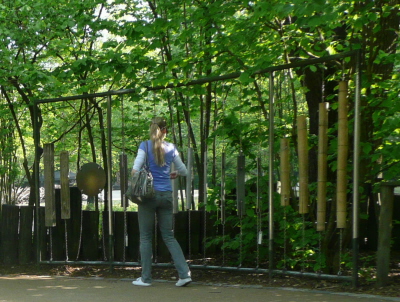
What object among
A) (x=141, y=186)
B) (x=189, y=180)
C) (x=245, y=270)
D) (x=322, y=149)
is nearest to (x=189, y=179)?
(x=189, y=180)

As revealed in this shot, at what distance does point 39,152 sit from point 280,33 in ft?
12.6

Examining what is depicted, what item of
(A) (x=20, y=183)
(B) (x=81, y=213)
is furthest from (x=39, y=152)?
(A) (x=20, y=183)

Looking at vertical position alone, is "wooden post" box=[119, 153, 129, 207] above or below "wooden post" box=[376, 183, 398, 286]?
above

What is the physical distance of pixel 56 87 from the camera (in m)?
11.3

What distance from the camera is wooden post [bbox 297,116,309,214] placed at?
755 centimetres

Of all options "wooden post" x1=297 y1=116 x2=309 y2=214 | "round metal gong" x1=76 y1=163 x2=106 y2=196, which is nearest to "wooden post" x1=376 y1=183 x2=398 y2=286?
"wooden post" x1=297 y1=116 x2=309 y2=214

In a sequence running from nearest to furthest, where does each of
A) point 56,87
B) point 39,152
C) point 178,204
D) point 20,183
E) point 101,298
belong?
point 101,298 → point 178,204 → point 39,152 → point 56,87 → point 20,183

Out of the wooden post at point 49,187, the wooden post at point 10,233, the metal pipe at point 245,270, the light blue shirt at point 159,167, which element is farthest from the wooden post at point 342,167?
the wooden post at point 10,233

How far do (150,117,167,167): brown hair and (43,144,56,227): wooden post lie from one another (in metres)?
2.34

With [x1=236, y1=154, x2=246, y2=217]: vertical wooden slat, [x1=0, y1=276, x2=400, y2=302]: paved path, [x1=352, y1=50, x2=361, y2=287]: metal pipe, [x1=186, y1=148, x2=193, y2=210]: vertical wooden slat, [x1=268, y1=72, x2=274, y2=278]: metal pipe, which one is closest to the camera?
[x1=0, y1=276, x2=400, y2=302]: paved path

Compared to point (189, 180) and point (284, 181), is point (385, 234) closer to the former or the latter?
point (284, 181)

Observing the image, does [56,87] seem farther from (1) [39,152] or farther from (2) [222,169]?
(2) [222,169]

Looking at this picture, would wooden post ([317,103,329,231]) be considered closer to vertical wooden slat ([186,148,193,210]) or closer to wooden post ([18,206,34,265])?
vertical wooden slat ([186,148,193,210])

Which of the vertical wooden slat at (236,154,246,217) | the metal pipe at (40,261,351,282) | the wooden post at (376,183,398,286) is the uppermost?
the vertical wooden slat at (236,154,246,217)
